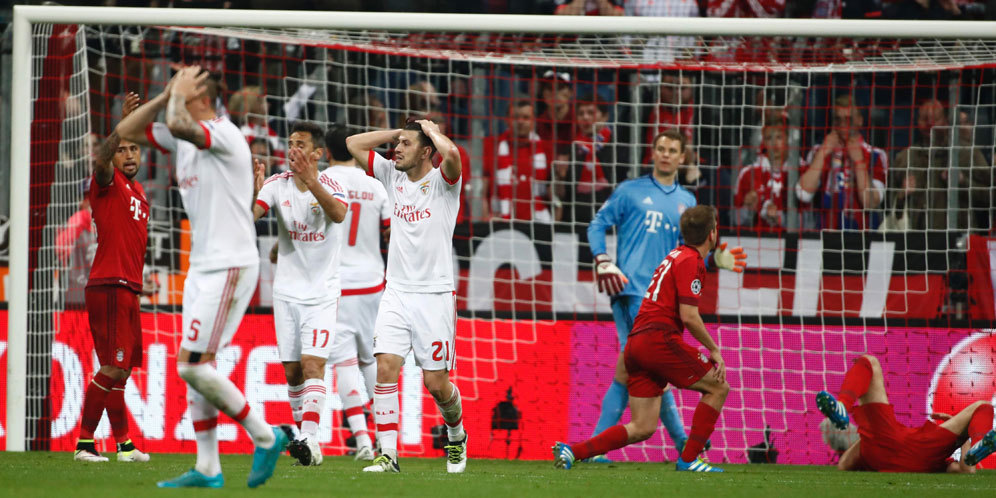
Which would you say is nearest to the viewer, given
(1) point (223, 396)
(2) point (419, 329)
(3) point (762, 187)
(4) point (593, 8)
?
(1) point (223, 396)

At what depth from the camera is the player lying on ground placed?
25.8ft

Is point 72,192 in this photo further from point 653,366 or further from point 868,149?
point 868,149

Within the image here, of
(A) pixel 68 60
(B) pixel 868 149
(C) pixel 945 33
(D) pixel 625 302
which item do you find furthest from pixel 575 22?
(A) pixel 68 60

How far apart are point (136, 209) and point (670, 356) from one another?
3506 millimetres

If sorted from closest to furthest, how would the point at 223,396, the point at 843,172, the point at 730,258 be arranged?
the point at 223,396 < the point at 730,258 < the point at 843,172

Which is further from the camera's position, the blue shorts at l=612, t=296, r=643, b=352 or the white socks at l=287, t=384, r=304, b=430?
the blue shorts at l=612, t=296, r=643, b=352

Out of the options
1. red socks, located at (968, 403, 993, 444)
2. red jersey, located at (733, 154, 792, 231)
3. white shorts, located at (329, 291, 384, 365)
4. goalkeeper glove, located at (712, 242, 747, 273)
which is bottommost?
red socks, located at (968, 403, 993, 444)

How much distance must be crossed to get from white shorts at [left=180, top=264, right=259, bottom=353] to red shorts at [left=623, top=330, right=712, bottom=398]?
112 inches

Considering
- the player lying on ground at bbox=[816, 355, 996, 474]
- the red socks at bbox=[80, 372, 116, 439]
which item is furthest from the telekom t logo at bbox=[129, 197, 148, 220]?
the player lying on ground at bbox=[816, 355, 996, 474]

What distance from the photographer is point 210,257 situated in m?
5.34

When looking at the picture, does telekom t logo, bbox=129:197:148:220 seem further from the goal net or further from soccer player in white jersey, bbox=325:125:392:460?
the goal net

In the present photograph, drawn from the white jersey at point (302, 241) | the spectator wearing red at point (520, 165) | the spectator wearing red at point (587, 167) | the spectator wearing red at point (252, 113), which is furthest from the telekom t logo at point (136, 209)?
the spectator wearing red at point (587, 167)

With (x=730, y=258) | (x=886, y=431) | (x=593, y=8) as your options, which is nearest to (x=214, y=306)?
(x=730, y=258)

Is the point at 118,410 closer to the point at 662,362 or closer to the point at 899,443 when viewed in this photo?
the point at 662,362
